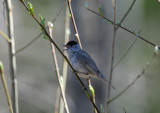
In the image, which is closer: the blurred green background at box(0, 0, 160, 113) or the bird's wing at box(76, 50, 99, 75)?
the bird's wing at box(76, 50, 99, 75)

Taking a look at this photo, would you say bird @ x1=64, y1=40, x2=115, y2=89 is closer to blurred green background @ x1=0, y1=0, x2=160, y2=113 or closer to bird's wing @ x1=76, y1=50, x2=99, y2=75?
bird's wing @ x1=76, y1=50, x2=99, y2=75

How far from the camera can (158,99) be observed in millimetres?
11773

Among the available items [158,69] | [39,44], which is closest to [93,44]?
[158,69]

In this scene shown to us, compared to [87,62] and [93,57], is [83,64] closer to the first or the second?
[87,62]

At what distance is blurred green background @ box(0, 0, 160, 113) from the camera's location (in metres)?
8.35

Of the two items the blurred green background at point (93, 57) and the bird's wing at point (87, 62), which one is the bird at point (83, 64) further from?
the blurred green background at point (93, 57)

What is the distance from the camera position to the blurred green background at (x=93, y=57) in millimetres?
8352

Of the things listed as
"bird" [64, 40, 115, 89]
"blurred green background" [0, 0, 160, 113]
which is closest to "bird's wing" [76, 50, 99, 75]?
"bird" [64, 40, 115, 89]

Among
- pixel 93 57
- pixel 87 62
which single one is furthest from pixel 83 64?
pixel 93 57

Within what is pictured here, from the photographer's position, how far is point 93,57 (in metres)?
8.33

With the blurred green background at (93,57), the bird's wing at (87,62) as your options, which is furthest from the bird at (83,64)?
the blurred green background at (93,57)

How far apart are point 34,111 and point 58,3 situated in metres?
6.02

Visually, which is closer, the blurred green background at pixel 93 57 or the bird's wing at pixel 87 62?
the bird's wing at pixel 87 62

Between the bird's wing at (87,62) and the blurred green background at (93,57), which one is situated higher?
the blurred green background at (93,57)
